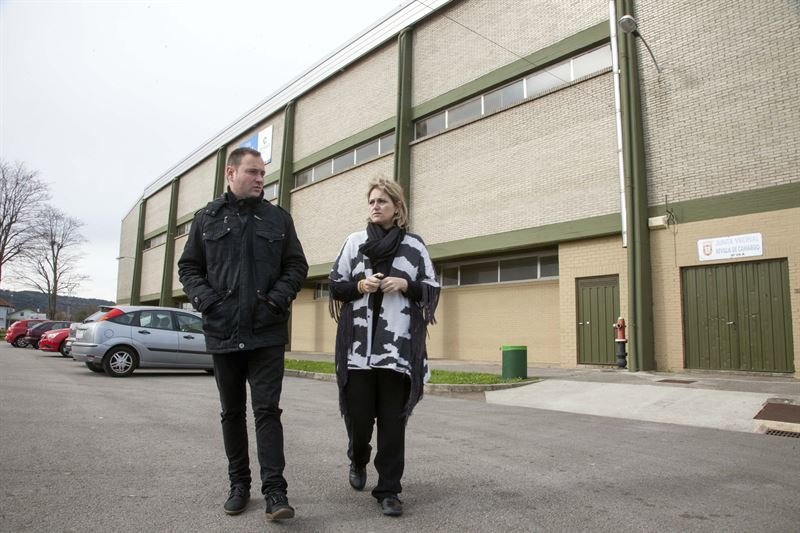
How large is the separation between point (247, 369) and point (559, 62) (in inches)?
579

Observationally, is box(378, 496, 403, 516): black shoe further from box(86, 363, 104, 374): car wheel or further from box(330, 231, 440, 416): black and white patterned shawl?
box(86, 363, 104, 374): car wheel

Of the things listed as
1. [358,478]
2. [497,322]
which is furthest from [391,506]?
[497,322]

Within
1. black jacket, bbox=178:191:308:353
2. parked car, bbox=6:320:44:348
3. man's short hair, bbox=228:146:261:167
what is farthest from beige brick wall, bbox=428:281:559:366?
parked car, bbox=6:320:44:348

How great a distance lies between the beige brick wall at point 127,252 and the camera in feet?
160

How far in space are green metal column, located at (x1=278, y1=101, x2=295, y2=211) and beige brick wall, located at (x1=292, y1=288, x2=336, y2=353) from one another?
4.48m

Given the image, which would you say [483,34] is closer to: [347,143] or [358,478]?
[347,143]

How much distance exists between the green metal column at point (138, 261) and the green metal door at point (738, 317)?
141 feet

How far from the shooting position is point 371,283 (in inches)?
130

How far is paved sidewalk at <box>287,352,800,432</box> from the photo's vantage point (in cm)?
732

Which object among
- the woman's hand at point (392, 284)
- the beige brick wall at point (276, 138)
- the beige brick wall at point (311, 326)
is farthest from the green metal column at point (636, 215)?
the beige brick wall at point (276, 138)

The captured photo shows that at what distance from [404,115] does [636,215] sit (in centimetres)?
964

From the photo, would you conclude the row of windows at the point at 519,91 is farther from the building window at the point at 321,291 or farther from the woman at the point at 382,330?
the woman at the point at 382,330

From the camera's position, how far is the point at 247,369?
3303 mm

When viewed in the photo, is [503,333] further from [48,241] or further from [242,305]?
[48,241]
